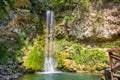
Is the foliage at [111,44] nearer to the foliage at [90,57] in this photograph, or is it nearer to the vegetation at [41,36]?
the vegetation at [41,36]

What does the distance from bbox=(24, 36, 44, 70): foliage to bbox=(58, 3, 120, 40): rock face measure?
209 cm

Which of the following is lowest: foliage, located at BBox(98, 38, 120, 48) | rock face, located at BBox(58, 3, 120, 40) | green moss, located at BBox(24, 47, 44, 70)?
green moss, located at BBox(24, 47, 44, 70)

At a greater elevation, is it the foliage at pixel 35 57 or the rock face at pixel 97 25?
the rock face at pixel 97 25

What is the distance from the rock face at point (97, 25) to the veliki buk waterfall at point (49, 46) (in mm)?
766

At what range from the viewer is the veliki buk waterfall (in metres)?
19.3

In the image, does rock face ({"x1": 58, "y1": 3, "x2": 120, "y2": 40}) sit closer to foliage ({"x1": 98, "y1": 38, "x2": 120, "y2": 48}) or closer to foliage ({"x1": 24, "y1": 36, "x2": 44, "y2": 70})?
foliage ({"x1": 98, "y1": 38, "x2": 120, "y2": 48})

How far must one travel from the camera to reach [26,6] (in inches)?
826

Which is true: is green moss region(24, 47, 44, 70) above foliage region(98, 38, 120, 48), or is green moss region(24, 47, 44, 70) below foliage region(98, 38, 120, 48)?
below

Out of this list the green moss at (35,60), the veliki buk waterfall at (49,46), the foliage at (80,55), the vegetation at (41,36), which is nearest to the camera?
the green moss at (35,60)

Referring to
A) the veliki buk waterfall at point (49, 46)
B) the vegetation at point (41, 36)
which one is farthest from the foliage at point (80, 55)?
the veliki buk waterfall at point (49, 46)

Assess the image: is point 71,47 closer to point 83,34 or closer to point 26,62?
point 83,34

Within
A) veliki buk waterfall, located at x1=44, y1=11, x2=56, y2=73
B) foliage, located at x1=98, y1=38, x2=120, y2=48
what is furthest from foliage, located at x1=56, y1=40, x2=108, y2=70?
foliage, located at x1=98, y1=38, x2=120, y2=48

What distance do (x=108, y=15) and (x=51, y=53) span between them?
16.6 feet

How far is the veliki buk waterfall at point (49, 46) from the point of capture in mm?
19333
